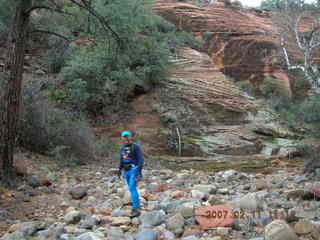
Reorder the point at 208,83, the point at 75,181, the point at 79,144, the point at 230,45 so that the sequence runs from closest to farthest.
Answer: the point at 75,181 < the point at 79,144 < the point at 208,83 < the point at 230,45

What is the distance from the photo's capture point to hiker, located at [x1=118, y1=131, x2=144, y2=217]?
392 cm

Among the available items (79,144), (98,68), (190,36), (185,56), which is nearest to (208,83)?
(185,56)

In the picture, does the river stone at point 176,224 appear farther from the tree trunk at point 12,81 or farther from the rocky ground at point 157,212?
the tree trunk at point 12,81

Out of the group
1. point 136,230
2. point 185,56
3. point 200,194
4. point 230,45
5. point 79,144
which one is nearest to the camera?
point 136,230

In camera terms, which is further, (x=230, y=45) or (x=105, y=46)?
(x=230, y=45)

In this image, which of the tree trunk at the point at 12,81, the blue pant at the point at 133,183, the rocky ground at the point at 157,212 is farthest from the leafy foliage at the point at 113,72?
the blue pant at the point at 133,183

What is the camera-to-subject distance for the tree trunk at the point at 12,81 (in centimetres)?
470

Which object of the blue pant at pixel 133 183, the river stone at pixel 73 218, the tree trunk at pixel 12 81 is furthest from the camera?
the tree trunk at pixel 12 81

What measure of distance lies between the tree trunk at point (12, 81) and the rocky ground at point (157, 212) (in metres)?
0.68

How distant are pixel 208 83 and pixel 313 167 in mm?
10408

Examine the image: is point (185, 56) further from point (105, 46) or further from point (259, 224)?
point (259, 224)

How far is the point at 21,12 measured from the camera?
4.77 meters

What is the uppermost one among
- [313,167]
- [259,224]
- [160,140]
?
[259,224]
